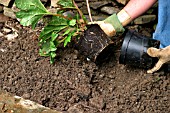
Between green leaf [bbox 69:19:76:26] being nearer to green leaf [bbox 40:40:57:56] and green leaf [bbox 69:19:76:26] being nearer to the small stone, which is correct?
green leaf [bbox 40:40:57:56]

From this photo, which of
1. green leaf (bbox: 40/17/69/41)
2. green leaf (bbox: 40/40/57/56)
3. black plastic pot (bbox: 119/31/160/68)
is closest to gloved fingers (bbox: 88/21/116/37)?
black plastic pot (bbox: 119/31/160/68)

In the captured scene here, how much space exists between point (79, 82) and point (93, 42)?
11.1 inches

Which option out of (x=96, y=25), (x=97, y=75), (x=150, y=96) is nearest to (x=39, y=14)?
(x=96, y=25)

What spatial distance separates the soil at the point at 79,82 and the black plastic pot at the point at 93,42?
113 mm

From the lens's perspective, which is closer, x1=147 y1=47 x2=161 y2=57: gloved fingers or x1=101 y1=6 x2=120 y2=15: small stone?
x1=147 y1=47 x2=161 y2=57: gloved fingers

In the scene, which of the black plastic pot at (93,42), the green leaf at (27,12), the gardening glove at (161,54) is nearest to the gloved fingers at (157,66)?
the gardening glove at (161,54)

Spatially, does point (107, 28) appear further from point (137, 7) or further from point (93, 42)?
point (137, 7)

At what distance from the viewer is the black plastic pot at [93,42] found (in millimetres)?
2568

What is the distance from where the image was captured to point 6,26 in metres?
3.08

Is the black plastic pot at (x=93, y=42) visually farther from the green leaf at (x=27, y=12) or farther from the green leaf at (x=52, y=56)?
the green leaf at (x=27, y=12)

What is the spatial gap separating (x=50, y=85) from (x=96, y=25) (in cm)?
51

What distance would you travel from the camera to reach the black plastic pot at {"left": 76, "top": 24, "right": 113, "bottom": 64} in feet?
8.43

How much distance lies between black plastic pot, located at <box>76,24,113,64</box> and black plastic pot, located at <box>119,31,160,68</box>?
11 cm

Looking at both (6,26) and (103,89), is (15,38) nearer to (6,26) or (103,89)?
(6,26)
